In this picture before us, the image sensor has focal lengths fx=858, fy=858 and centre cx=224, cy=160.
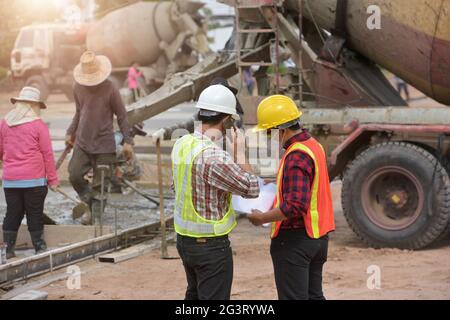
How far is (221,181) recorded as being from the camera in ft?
15.4

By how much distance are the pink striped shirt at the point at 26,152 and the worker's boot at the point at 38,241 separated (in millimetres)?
490

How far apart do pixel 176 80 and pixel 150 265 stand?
3.38 m

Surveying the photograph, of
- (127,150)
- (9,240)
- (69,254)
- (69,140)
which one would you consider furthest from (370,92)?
(9,240)

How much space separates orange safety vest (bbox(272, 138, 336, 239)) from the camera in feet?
16.2

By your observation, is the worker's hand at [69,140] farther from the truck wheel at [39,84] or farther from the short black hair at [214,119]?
the truck wheel at [39,84]

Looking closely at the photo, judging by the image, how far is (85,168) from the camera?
9414mm

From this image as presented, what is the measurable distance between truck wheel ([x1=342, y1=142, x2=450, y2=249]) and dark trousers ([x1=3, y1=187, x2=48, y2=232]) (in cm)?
315

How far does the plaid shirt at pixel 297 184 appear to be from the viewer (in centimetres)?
479

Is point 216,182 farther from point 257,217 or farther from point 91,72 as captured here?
point 91,72

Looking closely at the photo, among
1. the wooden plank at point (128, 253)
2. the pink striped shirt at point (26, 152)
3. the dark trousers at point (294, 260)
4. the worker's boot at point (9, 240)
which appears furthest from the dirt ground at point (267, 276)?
the dark trousers at point (294, 260)

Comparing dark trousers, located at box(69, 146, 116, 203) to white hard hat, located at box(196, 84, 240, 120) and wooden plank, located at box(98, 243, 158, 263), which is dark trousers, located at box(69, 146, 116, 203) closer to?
wooden plank, located at box(98, 243, 158, 263)

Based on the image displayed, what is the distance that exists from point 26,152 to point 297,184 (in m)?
3.81

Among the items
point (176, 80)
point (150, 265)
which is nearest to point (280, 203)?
point (150, 265)
